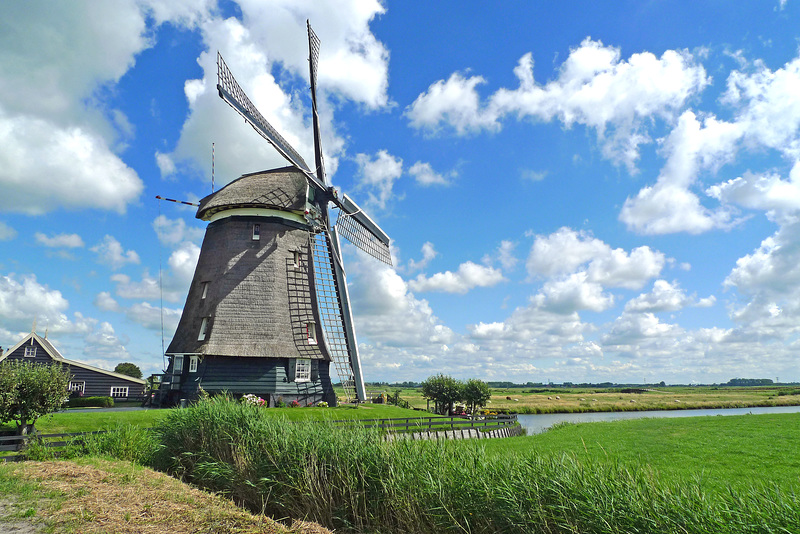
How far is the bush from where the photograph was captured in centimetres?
2620

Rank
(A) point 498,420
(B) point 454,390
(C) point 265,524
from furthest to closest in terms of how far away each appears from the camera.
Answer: (B) point 454,390, (A) point 498,420, (C) point 265,524

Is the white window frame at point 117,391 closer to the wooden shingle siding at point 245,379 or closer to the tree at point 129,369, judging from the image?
the wooden shingle siding at point 245,379

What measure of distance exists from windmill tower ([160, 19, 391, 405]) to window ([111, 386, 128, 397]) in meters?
9.93

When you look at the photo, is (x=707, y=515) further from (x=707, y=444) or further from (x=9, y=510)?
(x=707, y=444)

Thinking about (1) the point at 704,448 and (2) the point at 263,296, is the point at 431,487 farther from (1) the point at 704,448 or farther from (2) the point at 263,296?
(2) the point at 263,296

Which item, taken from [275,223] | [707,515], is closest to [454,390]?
[275,223]

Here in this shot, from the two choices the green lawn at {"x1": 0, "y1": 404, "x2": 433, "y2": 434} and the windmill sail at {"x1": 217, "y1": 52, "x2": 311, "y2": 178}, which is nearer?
the green lawn at {"x1": 0, "y1": 404, "x2": 433, "y2": 434}

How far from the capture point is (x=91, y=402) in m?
26.7

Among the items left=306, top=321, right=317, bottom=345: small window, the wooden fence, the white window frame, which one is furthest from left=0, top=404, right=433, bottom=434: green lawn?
the white window frame

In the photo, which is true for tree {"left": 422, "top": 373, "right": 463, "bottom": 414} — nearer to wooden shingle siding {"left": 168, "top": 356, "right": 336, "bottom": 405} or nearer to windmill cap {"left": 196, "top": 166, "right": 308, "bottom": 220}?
wooden shingle siding {"left": 168, "top": 356, "right": 336, "bottom": 405}

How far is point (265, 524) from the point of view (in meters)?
6.71

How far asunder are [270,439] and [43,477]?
4579 millimetres

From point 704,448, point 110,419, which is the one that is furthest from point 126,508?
point 704,448

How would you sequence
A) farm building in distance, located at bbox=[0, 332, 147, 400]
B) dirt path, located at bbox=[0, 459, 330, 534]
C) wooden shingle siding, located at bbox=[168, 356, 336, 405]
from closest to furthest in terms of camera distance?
dirt path, located at bbox=[0, 459, 330, 534] → wooden shingle siding, located at bbox=[168, 356, 336, 405] → farm building in distance, located at bbox=[0, 332, 147, 400]
